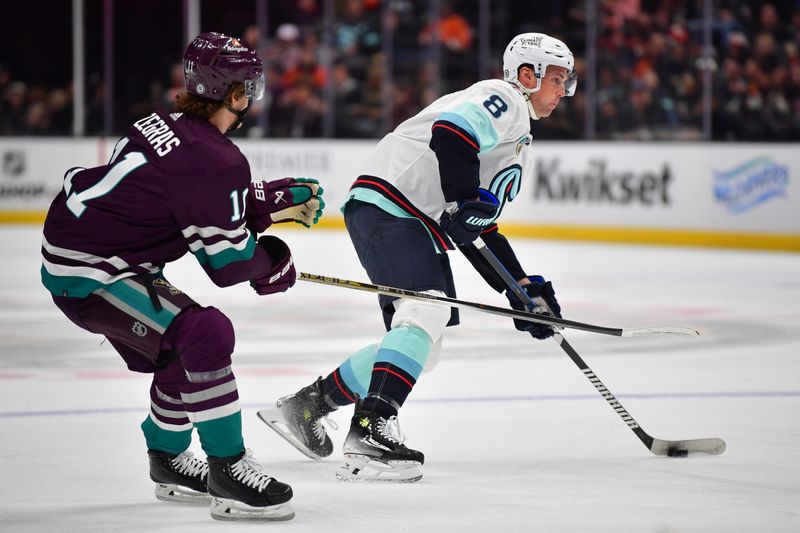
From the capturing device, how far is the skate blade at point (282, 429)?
137 inches

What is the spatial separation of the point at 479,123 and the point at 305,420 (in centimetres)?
86

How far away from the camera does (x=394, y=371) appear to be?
3248 millimetres

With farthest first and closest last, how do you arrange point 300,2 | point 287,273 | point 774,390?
point 300,2 < point 774,390 < point 287,273

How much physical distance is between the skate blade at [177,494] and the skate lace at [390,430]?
442mm

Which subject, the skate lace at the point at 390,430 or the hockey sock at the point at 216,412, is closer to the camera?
the hockey sock at the point at 216,412

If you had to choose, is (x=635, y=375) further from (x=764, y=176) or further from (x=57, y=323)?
(x=764, y=176)

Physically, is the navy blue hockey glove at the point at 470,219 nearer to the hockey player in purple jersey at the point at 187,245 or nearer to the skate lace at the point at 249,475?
the hockey player in purple jersey at the point at 187,245

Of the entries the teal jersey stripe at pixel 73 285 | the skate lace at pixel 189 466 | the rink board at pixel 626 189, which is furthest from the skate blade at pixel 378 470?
the rink board at pixel 626 189

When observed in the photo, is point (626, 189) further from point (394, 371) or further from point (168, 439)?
point (168, 439)

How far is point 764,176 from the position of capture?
979 cm

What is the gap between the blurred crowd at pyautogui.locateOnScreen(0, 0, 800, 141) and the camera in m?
10.4

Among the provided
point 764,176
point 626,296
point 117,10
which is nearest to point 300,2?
point 117,10

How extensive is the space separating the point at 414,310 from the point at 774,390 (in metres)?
1.70

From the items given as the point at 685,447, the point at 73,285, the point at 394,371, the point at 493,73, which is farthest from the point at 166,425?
the point at 493,73
